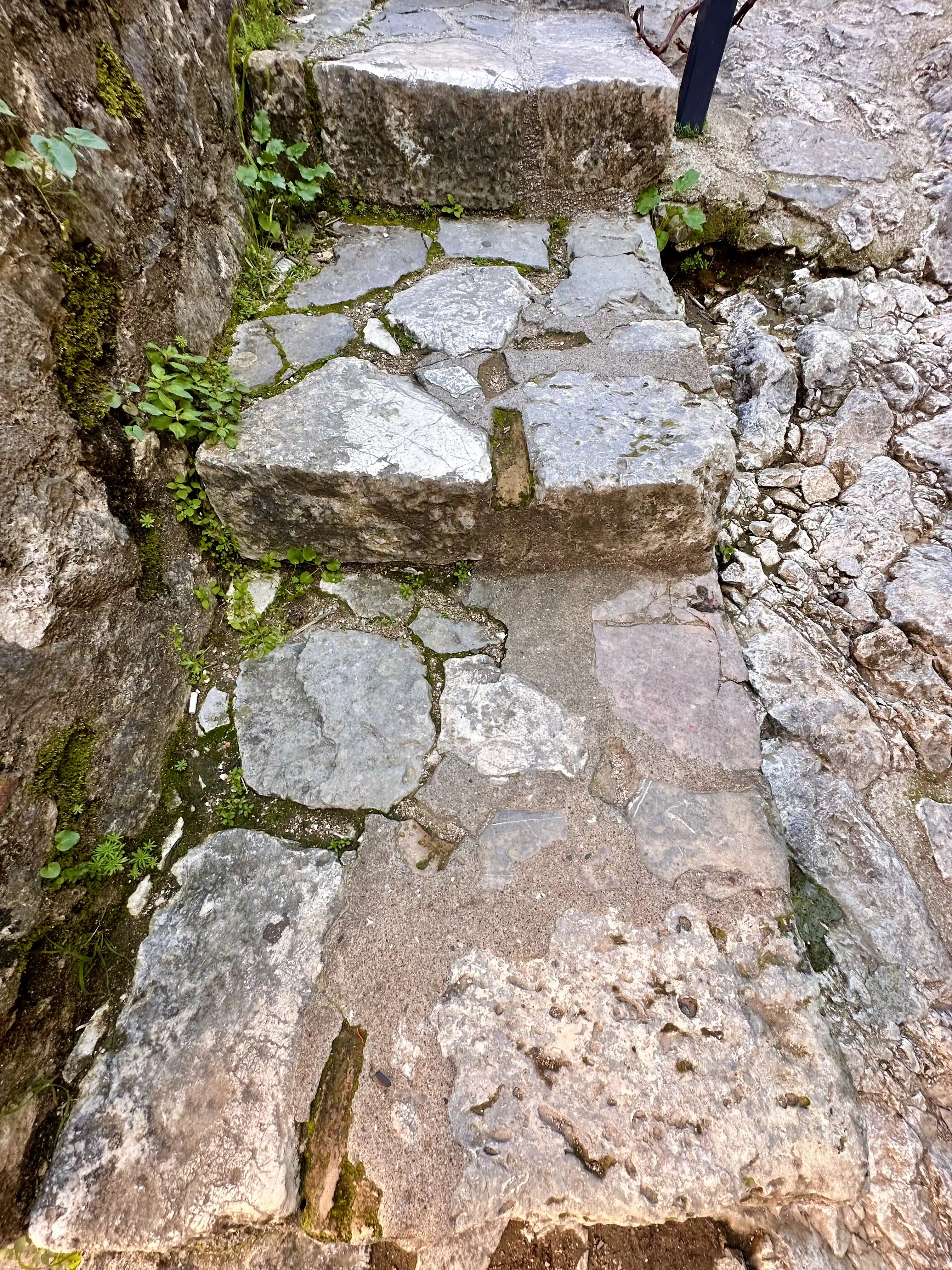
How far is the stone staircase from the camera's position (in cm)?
107

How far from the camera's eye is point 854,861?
155 centimetres

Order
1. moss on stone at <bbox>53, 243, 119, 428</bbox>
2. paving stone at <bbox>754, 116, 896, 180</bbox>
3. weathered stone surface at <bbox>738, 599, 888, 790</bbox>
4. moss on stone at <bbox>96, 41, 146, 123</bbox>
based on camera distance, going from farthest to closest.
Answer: paving stone at <bbox>754, 116, 896, 180</bbox>, weathered stone surface at <bbox>738, 599, 888, 790</bbox>, moss on stone at <bbox>96, 41, 146, 123</bbox>, moss on stone at <bbox>53, 243, 119, 428</bbox>

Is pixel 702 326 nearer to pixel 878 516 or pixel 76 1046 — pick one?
pixel 878 516

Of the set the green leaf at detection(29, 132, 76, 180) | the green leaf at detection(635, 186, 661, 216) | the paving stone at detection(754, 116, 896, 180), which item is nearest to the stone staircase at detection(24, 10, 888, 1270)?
the green leaf at detection(635, 186, 661, 216)

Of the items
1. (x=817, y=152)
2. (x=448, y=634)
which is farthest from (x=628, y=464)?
(x=817, y=152)

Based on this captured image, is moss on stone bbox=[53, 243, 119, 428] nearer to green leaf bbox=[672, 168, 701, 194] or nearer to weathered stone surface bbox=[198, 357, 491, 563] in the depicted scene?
weathered stone surface bbox=[198, 357, 491, 563]

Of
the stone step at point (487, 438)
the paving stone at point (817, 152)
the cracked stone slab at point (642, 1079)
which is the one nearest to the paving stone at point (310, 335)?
the stone step at point (487, 438)

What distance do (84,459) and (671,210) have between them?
8.33 feet

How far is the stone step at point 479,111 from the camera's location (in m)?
2.16

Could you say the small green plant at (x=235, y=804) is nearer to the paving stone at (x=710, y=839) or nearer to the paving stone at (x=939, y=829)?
the paving stone at (x=710, y=839)

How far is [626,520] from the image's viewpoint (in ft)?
5.73

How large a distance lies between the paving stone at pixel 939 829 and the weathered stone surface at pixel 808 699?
140mm

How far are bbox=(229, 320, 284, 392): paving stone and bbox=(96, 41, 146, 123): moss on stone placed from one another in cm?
55

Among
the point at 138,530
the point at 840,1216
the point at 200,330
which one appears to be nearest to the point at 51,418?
the point at 138,530
